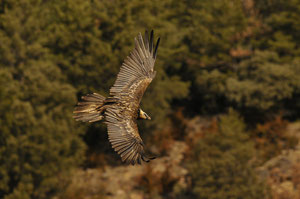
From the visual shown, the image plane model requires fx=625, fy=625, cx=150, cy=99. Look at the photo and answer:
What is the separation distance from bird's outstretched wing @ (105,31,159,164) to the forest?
12101 millimetres

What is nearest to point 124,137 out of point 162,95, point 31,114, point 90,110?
point 90,110

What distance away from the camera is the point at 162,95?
3162cm

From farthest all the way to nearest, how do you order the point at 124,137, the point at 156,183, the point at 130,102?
the point at 156,183
the point at 130,102
the point at 124,137

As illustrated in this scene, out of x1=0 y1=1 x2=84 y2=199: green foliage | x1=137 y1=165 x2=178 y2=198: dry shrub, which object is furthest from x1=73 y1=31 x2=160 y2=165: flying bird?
x1=137 y1=165 x2=178 y2=198: dry shrub

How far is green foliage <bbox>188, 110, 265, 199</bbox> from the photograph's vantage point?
84.1 ft

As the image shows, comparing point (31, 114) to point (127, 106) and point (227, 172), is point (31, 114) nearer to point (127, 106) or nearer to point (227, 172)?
point (227, 172)

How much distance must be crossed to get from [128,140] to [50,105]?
17713mm

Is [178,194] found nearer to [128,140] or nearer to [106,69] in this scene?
[106,69]

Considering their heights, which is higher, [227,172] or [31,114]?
[31,114]

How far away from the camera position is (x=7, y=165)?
27.7 meters

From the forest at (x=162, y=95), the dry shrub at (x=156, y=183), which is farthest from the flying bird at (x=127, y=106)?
the dry shrub at (x=156, y=183)

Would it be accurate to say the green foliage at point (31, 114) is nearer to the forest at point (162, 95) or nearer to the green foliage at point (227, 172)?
the forest at point (162, 95)

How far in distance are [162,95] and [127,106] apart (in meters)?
18.9

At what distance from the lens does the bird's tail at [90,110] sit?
12.6m
